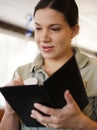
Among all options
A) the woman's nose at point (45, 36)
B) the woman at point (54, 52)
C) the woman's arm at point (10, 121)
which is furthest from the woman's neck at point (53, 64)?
the woman's arm at point (10, 121)

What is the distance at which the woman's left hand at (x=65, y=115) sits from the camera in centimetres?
93

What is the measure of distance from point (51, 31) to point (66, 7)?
118 mm

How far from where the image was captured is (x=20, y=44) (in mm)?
4867

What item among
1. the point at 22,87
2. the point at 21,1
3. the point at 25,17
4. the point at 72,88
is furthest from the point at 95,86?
the point at 25,17

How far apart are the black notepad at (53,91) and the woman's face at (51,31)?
17 centimetres

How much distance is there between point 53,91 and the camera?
931 mm

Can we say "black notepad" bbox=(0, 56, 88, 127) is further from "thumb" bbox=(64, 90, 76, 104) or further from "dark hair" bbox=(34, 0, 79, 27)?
"dark hair" bbox=(34, 0, 79, 27)

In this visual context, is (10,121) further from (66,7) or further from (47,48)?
(66,7)

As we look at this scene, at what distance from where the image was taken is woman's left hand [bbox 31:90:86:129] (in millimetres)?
930

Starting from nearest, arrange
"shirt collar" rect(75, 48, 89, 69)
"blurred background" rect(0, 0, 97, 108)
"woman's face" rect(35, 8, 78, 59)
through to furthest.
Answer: "woman's face" rect(35, 8, 78, 59) → "shirt collar" rect(75, 48, 89, 69) → "blurred background" rect(0, 0, 97, 108)

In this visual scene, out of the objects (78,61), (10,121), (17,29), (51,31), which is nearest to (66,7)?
(51,31)

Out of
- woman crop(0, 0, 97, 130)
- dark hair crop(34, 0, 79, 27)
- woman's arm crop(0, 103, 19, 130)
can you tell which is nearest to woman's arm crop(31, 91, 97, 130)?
woman crop(0, 0, 97, 130)

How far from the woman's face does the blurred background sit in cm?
290

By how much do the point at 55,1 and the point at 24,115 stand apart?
46cm
